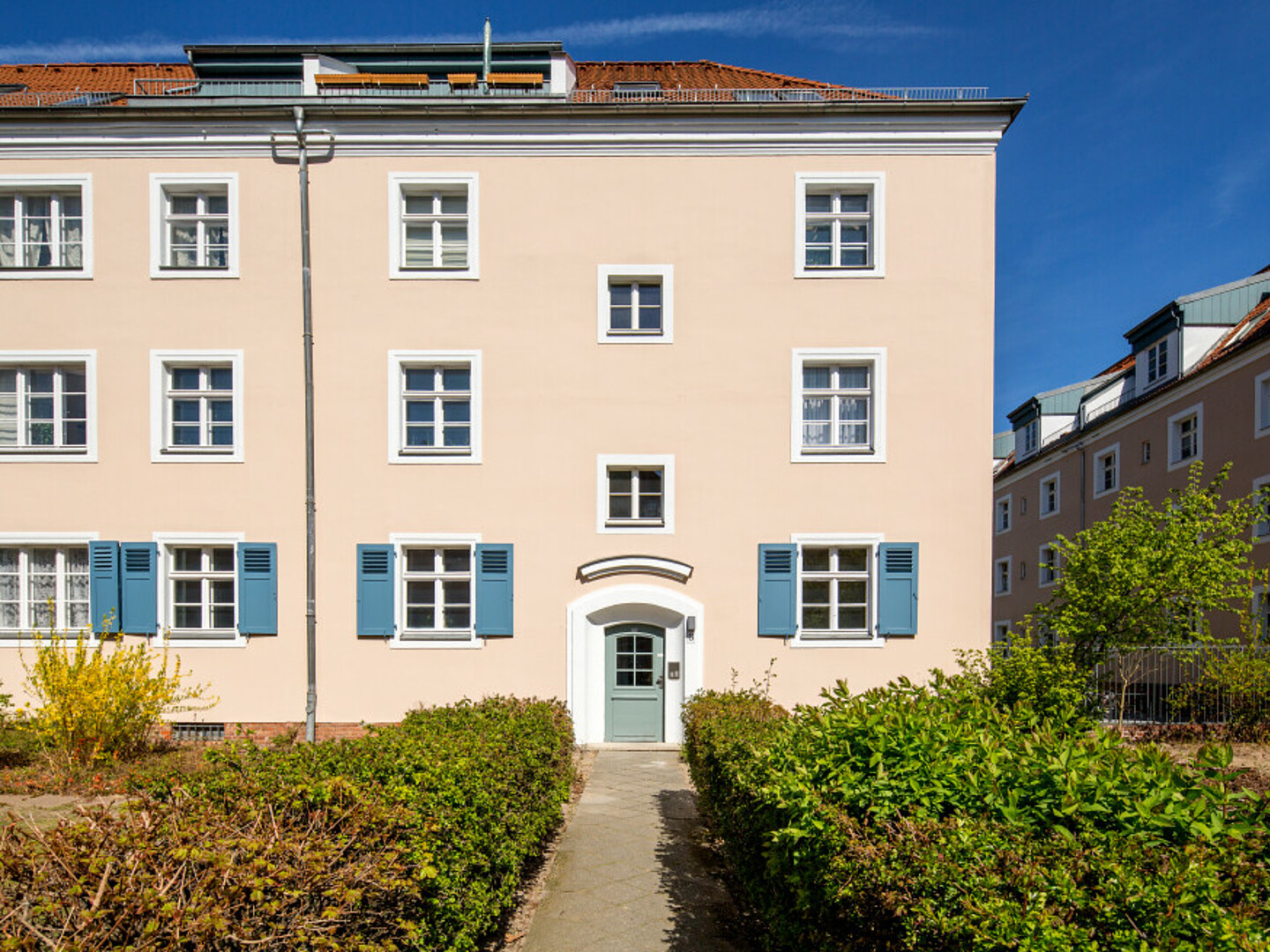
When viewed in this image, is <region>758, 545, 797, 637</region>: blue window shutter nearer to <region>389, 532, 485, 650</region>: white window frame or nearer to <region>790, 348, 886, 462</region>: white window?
<region>790, 348, 886, 462</region>: white window

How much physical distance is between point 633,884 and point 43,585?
11.6 metres

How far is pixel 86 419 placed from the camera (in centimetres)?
1199

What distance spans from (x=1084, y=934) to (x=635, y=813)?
6.42 m

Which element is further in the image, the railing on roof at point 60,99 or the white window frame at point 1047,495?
the white window frame at point 1047,495

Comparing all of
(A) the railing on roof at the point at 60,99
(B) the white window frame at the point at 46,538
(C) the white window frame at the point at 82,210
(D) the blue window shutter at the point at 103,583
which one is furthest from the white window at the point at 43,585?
(A) the railing on roof at the point at 60,99

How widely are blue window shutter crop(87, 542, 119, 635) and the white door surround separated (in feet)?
23.9

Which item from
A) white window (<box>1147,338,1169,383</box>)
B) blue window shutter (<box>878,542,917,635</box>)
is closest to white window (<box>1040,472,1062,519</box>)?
white window (<box>1147,338,1169,383</box>)

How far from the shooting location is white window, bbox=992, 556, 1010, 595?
100ft

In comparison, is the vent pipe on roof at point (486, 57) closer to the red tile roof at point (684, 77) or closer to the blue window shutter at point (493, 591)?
the red tile roof at point (684, 77)

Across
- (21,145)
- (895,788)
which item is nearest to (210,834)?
(895,788)

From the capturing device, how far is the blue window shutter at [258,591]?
11.5 m

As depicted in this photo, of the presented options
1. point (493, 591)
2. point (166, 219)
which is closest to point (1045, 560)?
point (493, 591)

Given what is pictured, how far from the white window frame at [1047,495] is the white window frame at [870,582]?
19074mm

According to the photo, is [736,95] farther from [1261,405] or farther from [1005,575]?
[1005,575]
